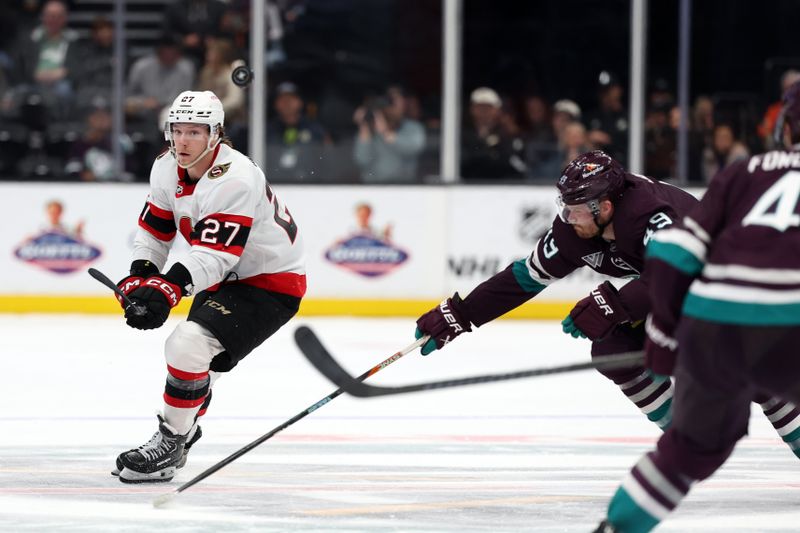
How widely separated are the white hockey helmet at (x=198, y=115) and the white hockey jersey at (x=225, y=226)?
56 millimetres

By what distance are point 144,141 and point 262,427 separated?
4050 mm

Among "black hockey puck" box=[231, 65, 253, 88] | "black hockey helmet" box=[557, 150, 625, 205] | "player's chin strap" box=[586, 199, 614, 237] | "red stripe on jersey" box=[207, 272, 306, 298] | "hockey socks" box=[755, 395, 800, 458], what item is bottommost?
"hockey socks" box=[755, 395, 800, 458]

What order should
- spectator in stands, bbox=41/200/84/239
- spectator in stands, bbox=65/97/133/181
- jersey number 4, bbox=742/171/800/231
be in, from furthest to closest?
spectator in stands, bbox=65/97/133/181 → spectator in stands, bbox=41/200/84/239 → jersey number 4, bbox=742/171/800/231

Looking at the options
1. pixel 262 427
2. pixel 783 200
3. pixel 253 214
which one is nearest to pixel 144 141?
pixel 262 427

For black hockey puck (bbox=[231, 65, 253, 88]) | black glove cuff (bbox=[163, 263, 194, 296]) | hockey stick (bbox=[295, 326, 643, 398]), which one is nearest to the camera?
hockey stick (bbox=[295, 326, 643, 398])

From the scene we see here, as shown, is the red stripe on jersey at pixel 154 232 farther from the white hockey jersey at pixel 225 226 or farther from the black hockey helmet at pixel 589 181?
the black hockey helmet at pixel 589 181

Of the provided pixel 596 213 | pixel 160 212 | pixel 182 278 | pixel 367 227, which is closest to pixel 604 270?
pixel 596 213

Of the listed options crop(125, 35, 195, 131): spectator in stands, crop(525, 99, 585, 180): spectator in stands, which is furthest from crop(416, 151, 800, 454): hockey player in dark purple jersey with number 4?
crop(125, 35, 195, 131): spectator in stands

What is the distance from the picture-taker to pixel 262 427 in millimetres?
5016

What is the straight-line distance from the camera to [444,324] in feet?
13.4

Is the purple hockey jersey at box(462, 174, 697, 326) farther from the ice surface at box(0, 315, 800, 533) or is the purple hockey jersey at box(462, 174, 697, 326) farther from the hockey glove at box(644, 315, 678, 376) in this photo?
the hockey glove at box(644, 315, 678, 376)

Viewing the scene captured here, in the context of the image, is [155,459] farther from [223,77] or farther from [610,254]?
[223,77]

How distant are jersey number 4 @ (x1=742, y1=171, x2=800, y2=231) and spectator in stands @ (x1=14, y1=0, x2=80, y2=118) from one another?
6.69 m

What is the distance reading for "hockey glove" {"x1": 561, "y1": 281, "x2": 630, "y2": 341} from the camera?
12.4ft
